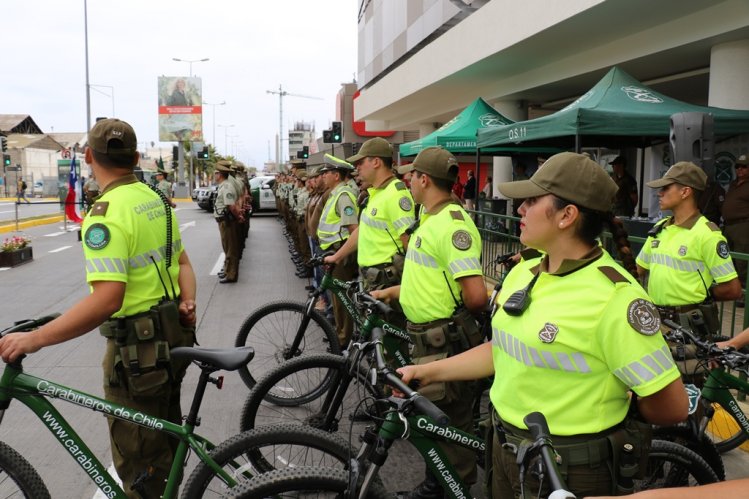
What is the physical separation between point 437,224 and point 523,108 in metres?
15.4

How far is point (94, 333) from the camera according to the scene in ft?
25.0

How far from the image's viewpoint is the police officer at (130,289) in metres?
2.75

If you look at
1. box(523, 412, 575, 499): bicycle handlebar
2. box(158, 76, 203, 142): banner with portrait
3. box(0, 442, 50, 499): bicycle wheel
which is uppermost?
box(158, 76, 203, 142): banner with portrait

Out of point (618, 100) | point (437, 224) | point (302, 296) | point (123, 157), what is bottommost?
point (302, 296)

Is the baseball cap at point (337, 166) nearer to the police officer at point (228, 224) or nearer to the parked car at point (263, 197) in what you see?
the police officer at point (228, 224)

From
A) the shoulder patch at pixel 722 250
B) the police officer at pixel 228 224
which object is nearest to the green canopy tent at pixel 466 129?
the police officer at pixel 228 224

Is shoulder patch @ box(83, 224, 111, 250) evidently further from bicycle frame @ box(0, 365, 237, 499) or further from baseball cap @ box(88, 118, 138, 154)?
bicycle frame @ box(0, 365, 237, 499)

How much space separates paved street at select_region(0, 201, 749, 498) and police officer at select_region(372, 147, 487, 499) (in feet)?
2.84

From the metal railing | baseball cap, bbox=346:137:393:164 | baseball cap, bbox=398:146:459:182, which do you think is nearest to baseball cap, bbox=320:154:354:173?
the metal railing

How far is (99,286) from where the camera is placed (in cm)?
271

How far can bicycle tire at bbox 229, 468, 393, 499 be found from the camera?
2318 millimetres

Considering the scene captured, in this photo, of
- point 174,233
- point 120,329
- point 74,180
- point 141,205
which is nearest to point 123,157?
point 141,205

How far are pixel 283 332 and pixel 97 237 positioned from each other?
280 centimetres

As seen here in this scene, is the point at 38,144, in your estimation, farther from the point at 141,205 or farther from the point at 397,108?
the point at 141,205
